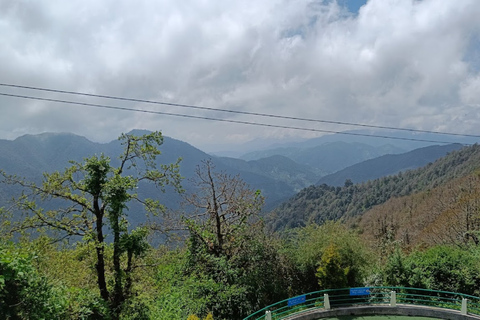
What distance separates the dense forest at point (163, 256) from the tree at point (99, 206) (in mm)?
43

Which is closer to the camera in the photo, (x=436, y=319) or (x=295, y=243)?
(x=436, y=319)

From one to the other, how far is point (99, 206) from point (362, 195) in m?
147

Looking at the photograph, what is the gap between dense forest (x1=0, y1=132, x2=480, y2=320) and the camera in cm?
1152

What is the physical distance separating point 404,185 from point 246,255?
445 ft

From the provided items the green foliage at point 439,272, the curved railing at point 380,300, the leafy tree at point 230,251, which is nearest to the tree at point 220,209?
the leafy tree at point 230,251

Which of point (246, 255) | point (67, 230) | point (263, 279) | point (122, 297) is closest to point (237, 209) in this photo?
point (246, 255)

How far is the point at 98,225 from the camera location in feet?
42.4

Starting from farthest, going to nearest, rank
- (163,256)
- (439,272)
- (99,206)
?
(163,256)
(439,272)
(99,206)

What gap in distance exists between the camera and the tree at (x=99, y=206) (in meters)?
12.4

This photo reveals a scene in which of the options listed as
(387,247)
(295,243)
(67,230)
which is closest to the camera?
(67,230)

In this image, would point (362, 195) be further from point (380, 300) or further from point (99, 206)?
point (99, 206)

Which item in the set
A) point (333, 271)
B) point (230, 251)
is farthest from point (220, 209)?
point (333, 271)

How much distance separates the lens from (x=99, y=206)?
520 inches

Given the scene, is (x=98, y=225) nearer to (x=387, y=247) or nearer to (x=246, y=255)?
(x=246, y=255)
